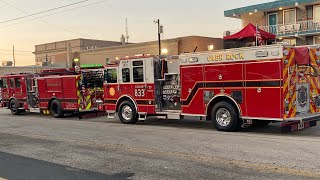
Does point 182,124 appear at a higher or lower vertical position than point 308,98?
lower

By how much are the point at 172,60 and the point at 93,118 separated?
6.18 metres

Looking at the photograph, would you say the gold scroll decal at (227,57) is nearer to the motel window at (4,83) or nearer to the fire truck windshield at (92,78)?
the fire truck windshield at (92,78)

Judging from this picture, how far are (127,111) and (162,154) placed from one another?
6935 mm

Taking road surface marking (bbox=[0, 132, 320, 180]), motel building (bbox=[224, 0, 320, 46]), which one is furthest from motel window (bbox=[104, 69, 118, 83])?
motel building (bbox=[224, 0, 320, 46])

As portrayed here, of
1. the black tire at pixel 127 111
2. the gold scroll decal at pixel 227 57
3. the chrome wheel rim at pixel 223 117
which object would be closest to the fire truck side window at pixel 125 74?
the black tire at pixel 127 111

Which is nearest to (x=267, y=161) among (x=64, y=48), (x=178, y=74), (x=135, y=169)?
(x=135, y=169)

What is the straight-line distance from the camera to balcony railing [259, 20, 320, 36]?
98.6 ft

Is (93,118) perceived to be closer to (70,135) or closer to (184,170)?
(70,135)

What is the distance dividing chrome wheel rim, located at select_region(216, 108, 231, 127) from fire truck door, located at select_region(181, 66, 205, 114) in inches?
25.7

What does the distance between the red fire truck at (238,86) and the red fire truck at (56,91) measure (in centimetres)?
459

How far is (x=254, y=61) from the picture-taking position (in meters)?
11.2

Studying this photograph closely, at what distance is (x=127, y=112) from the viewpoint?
1529cm

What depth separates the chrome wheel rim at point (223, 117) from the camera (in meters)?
11.9

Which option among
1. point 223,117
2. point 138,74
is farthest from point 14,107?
point 223,117
